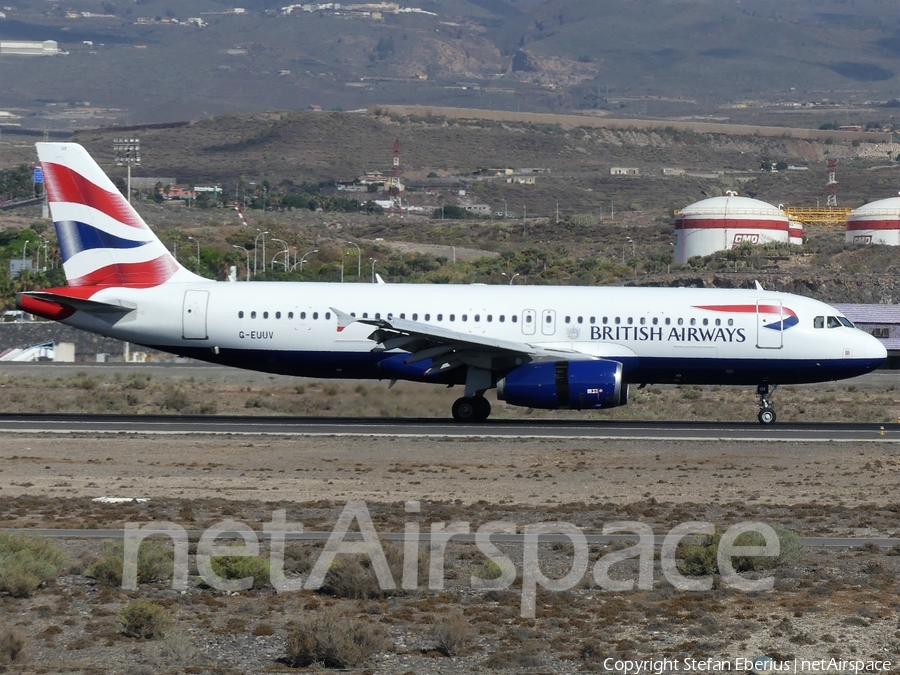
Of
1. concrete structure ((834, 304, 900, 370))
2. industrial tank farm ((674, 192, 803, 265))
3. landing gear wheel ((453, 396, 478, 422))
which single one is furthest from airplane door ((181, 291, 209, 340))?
industrial tank farm ((674, 192, 803, 265))

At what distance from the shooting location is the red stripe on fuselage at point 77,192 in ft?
112

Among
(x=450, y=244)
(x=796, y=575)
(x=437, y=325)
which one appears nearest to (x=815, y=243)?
(x=450, y=244)

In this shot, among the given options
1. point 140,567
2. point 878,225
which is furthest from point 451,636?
point 878,225

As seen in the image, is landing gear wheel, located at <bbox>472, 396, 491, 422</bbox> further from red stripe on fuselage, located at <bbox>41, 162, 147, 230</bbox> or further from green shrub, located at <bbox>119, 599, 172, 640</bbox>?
green shrub, located at <bbox>119, 599, 172, 640</bbox>

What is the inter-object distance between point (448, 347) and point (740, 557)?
15921mm

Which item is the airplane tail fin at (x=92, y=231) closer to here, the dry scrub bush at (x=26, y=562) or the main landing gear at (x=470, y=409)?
the main landing gear at (x=470, y=409)

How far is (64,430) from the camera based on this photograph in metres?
31.2

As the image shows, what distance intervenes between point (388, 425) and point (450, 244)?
87.5m

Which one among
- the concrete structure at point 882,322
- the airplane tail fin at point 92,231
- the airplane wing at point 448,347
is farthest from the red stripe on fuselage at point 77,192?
the concrete structure at point 882,322

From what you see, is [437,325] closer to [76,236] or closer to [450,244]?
[76,236]

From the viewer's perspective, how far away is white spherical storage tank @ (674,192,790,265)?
10006 cm

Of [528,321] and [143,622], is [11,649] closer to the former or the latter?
[143,622]

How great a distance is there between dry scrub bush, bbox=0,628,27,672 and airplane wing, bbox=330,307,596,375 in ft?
60.9

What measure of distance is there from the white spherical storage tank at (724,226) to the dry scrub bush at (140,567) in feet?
281
